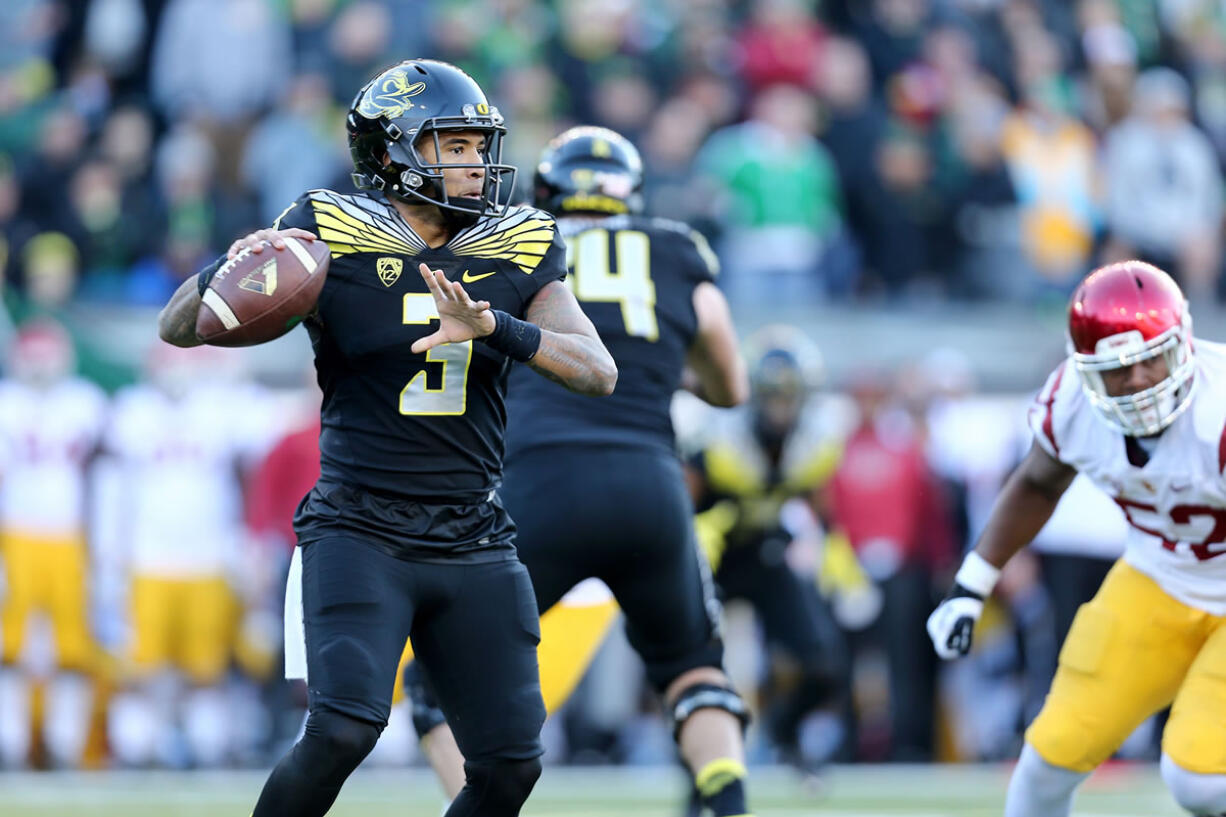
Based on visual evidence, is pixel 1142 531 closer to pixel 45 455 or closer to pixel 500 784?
pixel 500 784

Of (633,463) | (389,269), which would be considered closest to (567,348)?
(389,269)

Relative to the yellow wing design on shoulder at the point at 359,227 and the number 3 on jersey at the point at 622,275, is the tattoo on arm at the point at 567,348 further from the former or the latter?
the number 3 on jersey at the point at 622,275

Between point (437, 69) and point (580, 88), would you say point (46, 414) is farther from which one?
point (437, 69)

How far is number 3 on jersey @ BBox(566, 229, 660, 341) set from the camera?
5.45 meters

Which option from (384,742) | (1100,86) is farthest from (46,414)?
(1100,86)

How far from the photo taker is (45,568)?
30.8 ft

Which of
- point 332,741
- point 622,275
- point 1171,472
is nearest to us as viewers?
point 332,741

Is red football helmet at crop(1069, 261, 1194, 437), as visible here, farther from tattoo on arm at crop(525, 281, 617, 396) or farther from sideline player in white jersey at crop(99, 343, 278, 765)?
sideline player in white jersey at crop(99, 343, 278, 765)

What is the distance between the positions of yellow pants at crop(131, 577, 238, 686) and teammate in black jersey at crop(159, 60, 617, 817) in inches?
208

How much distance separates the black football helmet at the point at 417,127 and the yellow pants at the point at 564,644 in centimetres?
163

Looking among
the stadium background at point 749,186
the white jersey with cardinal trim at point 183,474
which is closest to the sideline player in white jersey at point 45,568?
the stadium background at point 749,186

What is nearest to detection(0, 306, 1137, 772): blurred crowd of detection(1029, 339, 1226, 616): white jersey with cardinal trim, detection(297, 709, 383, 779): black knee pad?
detection(1029, 339, 1226, 616): white jersey with cardinal trim

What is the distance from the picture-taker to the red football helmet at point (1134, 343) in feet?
15.2

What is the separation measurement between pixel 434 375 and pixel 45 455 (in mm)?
5691
